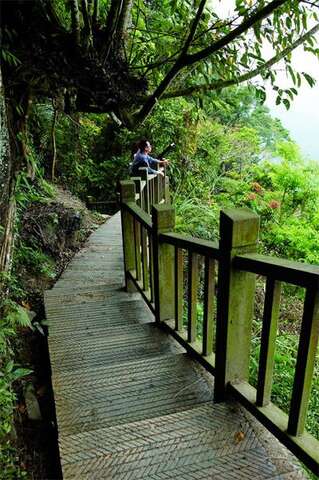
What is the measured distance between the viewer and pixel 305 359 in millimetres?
1312

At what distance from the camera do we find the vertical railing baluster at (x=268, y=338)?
149 cm

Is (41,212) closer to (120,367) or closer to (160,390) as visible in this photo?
(120,367)

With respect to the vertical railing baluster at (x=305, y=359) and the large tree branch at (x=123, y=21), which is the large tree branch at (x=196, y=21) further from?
the vertical railing baluster at (x=305, y=359)

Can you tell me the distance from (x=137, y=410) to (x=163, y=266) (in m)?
1.10

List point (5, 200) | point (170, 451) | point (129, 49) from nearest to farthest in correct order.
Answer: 1. point (170, 451)
2. point (5, 200)
3. point (129, 49)

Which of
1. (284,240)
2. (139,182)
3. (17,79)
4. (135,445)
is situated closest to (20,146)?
(17,79)

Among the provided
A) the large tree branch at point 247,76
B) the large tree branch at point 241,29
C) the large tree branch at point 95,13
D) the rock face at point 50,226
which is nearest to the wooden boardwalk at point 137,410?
the rock face at point 50,226

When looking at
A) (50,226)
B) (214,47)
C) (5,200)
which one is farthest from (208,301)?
(50,226)

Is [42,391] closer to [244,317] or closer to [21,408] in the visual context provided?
[21,408]

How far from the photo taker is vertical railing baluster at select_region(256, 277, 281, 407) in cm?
149

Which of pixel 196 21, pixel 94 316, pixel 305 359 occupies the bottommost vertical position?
pixel 94 316

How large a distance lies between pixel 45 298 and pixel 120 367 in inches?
66.3

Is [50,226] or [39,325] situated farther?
[50,226]

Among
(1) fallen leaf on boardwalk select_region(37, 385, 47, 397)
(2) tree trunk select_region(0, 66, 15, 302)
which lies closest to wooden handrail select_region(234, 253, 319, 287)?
(2) tree trunk select_region(0, 66, 15, 302)
